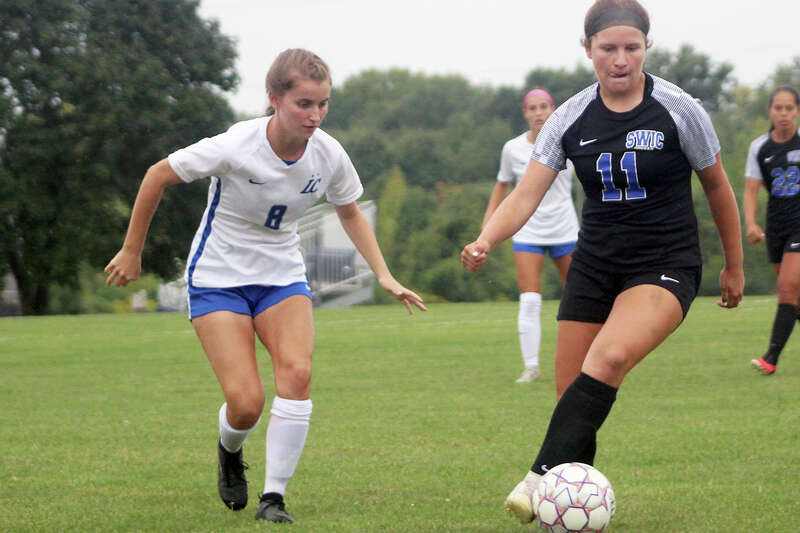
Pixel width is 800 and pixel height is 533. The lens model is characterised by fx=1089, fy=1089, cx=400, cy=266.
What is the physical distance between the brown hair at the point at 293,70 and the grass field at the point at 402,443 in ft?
6.44

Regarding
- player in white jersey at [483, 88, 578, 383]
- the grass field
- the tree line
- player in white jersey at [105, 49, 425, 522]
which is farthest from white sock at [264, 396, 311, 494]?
the tree line

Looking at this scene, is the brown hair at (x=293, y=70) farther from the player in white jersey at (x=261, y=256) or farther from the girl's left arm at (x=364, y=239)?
the girl's left arm at (x=364, y=239)

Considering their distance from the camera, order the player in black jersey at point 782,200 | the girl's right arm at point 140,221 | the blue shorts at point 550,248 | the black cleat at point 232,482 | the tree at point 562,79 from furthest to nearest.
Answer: the tree at point 562,79 < the blue shorts at point 550,248 < the player in black jersey at point 782,200 < the black cleat at point 232,482 < the girl's right arm at point 140,221

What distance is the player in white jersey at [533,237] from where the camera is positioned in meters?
9.67

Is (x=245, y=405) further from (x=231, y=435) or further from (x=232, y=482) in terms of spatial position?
(x=232, y=482)

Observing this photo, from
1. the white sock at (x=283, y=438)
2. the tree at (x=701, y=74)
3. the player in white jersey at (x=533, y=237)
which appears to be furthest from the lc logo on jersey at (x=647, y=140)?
the tree at (x=701, y=74)

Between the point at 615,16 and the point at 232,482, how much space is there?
9.20ft

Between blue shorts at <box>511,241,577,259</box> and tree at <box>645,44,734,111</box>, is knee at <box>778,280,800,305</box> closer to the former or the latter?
blue shorts at <box>511,241,577,259</box>

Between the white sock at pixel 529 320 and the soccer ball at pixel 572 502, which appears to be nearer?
the soccer ball at pixel 572 502

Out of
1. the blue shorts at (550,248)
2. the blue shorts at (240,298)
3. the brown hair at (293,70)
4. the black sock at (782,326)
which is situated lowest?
the black sock at (782,326)

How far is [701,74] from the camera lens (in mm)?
76812

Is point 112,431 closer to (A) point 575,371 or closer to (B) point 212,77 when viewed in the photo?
(A) point 575,371

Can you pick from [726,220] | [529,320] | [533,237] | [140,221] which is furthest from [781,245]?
[140,221]

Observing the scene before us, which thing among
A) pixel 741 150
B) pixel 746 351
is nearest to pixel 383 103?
pixel 741 150
